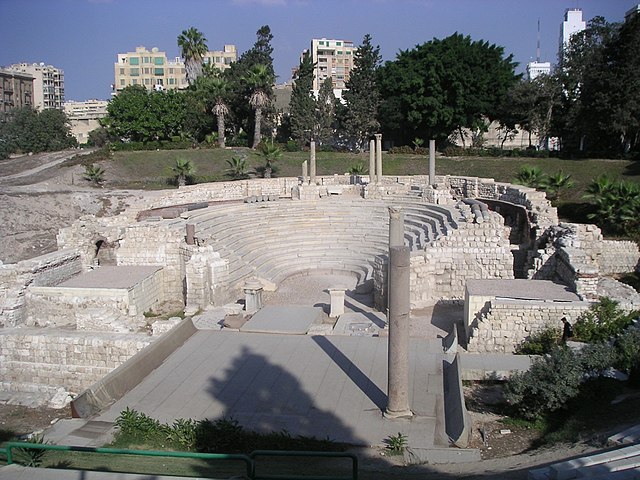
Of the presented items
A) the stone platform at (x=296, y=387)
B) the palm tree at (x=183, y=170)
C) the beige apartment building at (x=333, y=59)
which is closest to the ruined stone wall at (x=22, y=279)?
the stone platform at (x=296, y=387)

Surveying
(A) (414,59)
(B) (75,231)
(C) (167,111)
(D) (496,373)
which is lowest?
(D) (496,373)

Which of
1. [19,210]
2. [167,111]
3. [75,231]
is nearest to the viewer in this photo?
[75,231]

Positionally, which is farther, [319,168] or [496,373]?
[319,168]

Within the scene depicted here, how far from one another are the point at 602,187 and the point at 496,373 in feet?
46.0

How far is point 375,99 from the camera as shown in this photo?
50188 mm

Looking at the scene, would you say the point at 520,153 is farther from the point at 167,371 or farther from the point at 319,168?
the point at 167,371

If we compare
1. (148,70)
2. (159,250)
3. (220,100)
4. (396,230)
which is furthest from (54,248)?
(148,70)

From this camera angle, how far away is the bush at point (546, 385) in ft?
33.5

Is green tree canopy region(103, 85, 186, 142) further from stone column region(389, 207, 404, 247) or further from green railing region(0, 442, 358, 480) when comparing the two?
green railing region(0, 442, 358, 480)

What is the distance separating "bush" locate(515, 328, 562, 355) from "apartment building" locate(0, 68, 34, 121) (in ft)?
256

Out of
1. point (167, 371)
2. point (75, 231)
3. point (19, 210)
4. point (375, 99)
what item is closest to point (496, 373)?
point (167, 371)

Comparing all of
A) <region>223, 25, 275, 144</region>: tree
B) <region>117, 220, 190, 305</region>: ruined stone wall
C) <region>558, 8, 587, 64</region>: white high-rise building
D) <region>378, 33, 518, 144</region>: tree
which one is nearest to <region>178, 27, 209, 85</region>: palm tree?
<region>223, 25, 275, 144</region>: tree

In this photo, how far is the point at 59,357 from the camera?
14633mm

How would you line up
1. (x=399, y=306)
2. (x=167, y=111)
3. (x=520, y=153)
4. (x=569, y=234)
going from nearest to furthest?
(x=399, y=306), (x=569, y=234), (x=520, y=153), (x=167, y=111)
